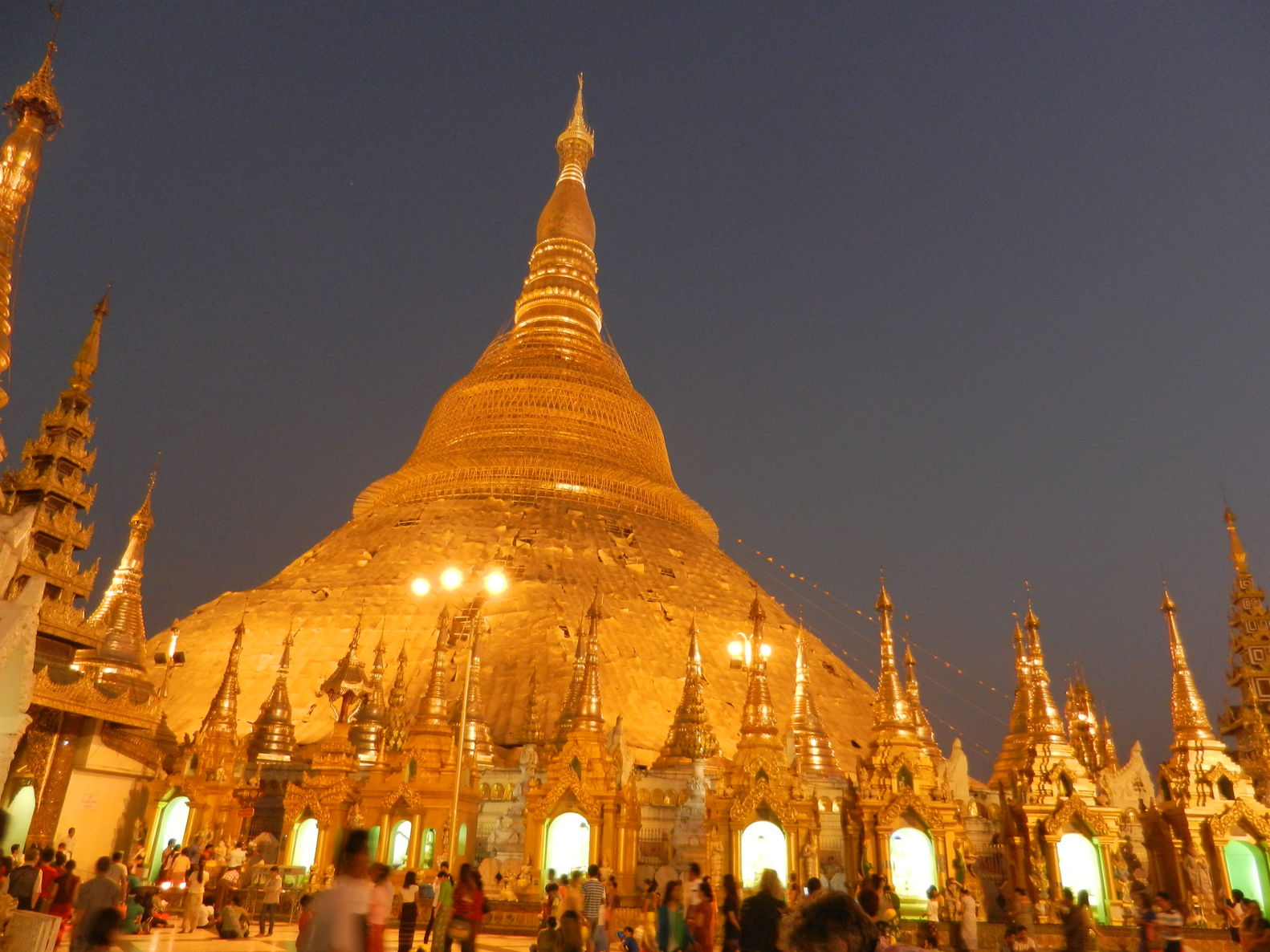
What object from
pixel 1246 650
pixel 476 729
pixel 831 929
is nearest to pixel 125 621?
pixel 476 729

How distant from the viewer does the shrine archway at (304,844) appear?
18744 millimetres

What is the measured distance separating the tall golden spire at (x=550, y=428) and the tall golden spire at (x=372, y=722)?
1169cm

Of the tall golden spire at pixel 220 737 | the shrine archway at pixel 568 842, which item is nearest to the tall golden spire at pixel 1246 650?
the shrine archway at pixel 568 842

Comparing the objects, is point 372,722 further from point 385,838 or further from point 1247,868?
point 1247,868

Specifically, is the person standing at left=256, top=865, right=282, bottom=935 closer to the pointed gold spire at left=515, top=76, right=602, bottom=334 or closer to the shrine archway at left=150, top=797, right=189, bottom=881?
the shrine archway at left=150, top=797, right=189, bottom=881

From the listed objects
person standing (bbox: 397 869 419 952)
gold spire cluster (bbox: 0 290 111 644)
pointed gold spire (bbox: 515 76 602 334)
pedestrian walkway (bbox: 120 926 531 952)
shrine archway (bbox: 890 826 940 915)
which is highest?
pointed gold spire (bbox: 515 76 602 334)

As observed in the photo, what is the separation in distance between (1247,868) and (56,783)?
2206 centimetres

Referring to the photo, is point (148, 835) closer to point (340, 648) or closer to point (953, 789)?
point (340, 648)

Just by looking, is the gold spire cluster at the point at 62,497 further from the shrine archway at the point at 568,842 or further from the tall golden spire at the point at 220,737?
the shrine archway at the point at 568,842

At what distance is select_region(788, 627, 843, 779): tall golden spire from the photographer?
21578 millimetres

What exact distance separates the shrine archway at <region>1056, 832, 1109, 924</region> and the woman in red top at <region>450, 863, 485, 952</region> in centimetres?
1391

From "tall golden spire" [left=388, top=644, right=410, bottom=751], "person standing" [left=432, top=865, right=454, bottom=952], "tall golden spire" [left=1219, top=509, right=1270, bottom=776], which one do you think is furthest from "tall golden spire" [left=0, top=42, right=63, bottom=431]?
"tall golden spire" [left=1219, top=509, right=1270, bottom=776]

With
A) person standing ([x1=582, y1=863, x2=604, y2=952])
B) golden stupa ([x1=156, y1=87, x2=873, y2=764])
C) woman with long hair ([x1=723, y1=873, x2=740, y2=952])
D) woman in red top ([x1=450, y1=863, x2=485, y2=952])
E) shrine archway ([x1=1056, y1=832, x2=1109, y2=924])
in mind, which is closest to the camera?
woman with long hair ([x1=723, y1=873, x2=740, y2=952])

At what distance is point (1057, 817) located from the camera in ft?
59.3
